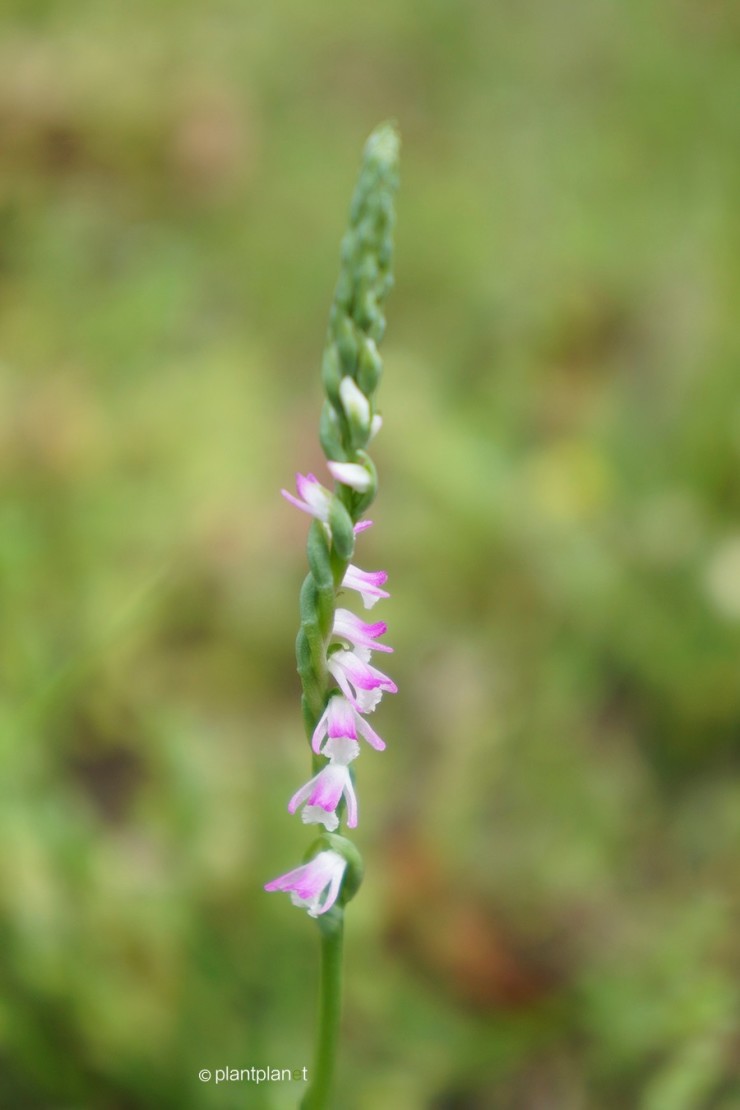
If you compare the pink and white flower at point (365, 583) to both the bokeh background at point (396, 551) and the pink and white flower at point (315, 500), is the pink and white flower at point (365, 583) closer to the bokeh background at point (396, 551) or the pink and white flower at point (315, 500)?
the pink and white flower at point (315, 500)

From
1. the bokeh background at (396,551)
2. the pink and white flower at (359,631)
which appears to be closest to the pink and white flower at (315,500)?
the pink and white flower at (359,631)

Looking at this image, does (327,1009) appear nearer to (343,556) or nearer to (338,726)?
(338,726)

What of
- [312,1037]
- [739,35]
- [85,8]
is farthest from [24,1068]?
[739,35]

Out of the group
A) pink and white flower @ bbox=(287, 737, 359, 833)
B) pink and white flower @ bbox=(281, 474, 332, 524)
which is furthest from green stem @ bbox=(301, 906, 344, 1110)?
pink and white flower @ bbox=(281, 474, 332, 524)

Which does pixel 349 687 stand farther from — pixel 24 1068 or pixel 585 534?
pixel 585 534

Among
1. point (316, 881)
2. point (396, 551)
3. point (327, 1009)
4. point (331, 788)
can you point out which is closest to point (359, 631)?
point (331, 788)

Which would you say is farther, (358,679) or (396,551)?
(396,551)

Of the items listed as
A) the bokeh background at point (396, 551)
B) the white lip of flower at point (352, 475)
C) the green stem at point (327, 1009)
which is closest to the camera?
the white lip of flower at point (352, 475)

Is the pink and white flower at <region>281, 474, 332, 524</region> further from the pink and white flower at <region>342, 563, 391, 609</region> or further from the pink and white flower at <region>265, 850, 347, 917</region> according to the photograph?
the pink and white flower at <region>265, 850, 347, 917</region>
